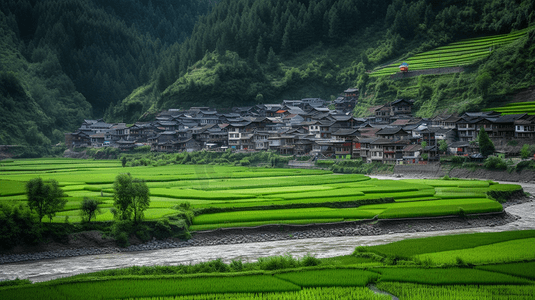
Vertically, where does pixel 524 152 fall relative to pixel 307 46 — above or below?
below

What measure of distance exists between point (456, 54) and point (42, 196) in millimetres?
77491

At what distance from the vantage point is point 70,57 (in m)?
147

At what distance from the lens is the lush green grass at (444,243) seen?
73.5ft

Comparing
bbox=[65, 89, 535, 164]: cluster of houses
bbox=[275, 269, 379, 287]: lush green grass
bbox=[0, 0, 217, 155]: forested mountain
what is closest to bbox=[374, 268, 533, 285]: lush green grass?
bbox=[275, 269, 379, 287]: lush green grass

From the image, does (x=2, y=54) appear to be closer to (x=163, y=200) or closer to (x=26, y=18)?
(x=26, y=18)

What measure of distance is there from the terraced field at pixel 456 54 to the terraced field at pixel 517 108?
13822 millimetres

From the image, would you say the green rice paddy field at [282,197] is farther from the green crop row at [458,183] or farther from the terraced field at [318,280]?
the terraced field at [318,280]

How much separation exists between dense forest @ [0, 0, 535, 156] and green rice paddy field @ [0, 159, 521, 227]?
102 ft

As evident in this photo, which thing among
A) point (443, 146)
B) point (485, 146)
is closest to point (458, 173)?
point (485, 146)

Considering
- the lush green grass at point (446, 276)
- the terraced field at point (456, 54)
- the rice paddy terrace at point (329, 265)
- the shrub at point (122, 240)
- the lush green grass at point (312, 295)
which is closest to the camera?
the lush green grass at point (312, 295)

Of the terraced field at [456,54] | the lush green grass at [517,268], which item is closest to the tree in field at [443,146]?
the terraced field at [456,54]

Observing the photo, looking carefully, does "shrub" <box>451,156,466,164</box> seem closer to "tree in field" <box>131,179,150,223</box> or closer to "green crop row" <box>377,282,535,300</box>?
"green crop row" <box>377,282,535,300</box>

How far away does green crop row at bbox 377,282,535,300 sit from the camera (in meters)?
16.1

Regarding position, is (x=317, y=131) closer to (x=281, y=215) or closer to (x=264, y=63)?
(x=264, y=63)
